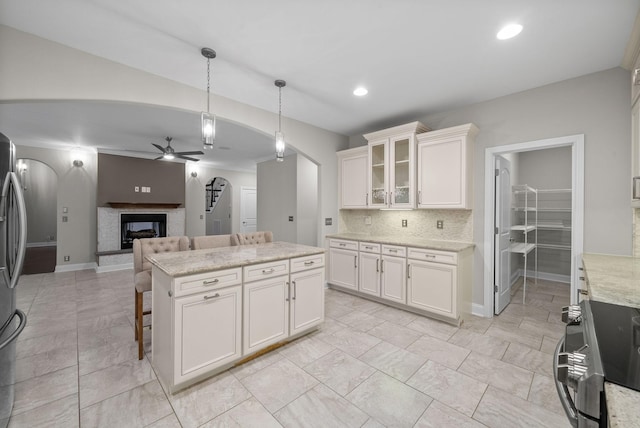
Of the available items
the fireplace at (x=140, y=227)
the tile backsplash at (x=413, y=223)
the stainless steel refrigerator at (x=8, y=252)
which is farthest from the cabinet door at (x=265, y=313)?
the fireplace at (x=140, y=227)

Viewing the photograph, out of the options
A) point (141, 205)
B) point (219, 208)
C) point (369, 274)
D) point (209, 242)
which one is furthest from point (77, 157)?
point (369, 274)

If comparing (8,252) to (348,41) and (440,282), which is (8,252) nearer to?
(348,41)

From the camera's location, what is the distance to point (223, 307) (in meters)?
2.07

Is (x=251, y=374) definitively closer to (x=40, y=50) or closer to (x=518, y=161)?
(x=40, y=50)

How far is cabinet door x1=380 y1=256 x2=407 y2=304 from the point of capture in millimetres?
3402

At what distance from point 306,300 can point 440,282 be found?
161 cm

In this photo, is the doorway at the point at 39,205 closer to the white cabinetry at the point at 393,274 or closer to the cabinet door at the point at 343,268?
the cabinet door at the point at 343,268

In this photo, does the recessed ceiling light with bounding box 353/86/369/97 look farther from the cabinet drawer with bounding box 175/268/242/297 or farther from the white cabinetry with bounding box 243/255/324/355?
the cabinet drawer with bounding box 175/268/242/297

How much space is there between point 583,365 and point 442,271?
2.39m

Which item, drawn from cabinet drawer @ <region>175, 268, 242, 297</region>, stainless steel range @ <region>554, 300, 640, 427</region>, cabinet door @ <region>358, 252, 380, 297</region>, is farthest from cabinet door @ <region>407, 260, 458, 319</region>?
cabinet drawer @ <region>175, 268, 242, 297</region>

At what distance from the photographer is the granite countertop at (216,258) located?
1910 millimetres

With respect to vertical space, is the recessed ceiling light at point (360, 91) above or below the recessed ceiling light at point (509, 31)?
above

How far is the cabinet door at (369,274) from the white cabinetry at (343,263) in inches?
4.3

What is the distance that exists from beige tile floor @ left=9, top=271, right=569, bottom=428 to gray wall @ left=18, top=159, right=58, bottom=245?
24.9ft
